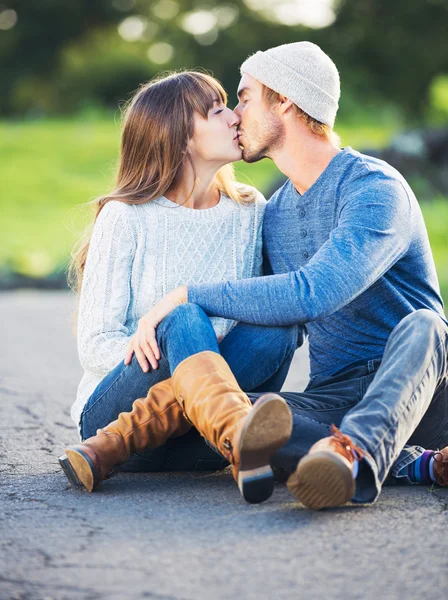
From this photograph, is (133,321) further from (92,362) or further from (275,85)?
(275,85)

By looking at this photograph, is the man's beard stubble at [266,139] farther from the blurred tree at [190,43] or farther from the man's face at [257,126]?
the blurred tree at [190,43]

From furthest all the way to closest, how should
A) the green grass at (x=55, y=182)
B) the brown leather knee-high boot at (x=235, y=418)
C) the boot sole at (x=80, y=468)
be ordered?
the green grass at (x=55, y=182) < the boot sole at (x=80, y=468) < the brown leather knee-high boot at (x=235, y=418)

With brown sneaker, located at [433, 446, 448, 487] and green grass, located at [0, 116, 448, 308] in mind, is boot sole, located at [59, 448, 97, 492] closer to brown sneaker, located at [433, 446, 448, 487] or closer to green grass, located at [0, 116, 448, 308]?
brown sneaker, located at [433, 446, 448, 487]

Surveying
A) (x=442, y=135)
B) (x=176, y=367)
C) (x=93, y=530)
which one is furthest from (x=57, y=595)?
(x=442, y=135)

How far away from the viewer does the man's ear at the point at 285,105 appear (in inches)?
146

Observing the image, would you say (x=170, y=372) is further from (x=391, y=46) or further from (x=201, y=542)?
(x=391, y=46)

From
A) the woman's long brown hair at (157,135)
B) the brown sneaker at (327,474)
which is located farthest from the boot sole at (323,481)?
the woman's long brown hair at (157,135)

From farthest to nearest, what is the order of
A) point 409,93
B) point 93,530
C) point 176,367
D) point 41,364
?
point 409,93 < point 41,364 < point 176,367 < point 93,530

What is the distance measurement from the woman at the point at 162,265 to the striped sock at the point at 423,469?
0.58 metres

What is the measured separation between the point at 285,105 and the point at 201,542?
183 centimetres

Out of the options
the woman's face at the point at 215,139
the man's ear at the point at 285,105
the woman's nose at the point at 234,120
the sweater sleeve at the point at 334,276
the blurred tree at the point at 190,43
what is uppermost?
the man's ear at the point at 285,105

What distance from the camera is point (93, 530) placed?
2633 millimetres

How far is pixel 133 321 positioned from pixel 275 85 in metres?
1.03

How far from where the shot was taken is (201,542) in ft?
8.20
